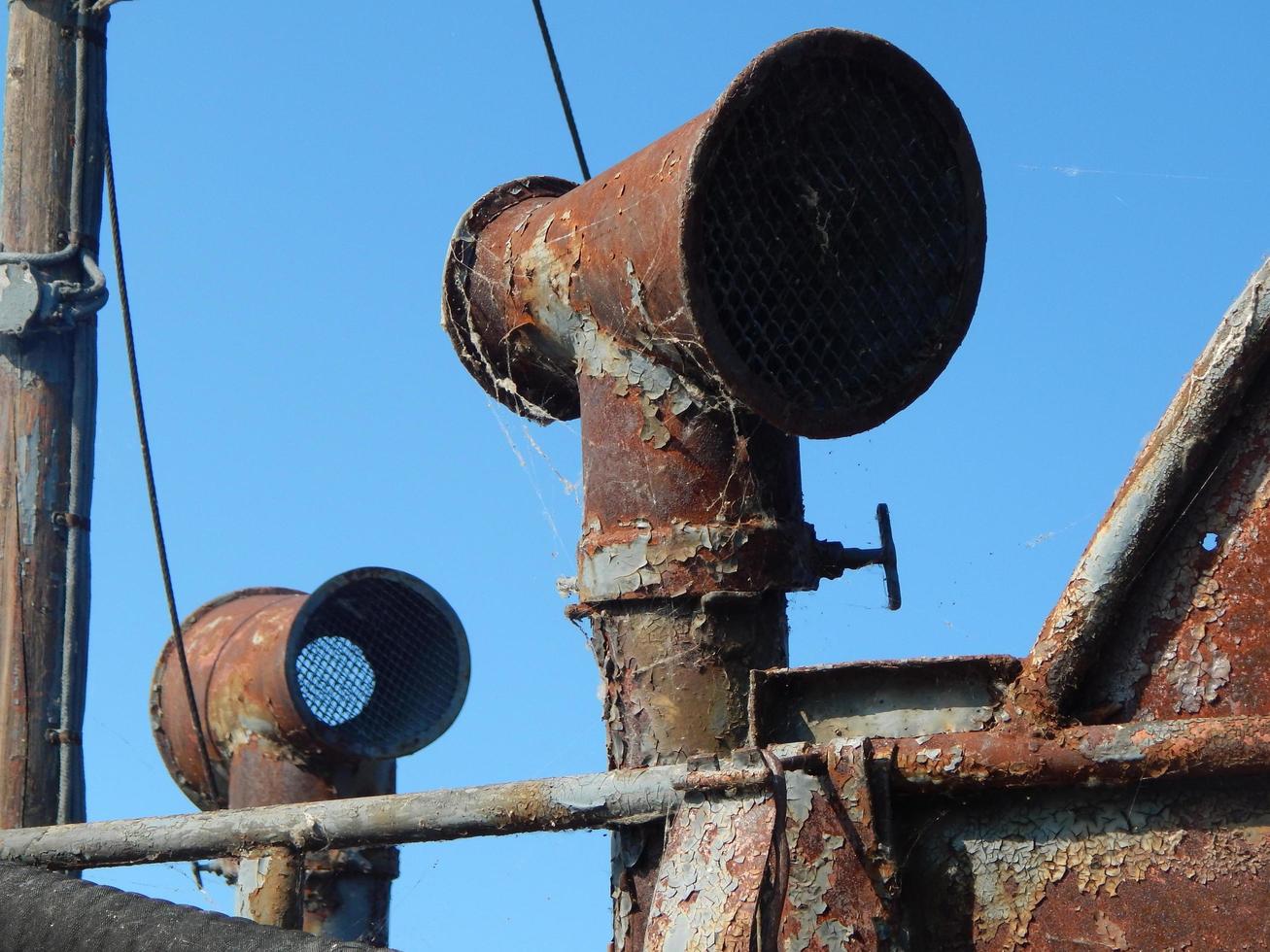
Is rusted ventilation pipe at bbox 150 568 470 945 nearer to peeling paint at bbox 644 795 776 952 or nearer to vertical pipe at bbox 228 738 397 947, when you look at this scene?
vertical pipe at bbox 228 738 397 947

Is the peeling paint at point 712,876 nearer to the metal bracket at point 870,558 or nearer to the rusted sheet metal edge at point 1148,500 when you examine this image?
the rusted sheet metal edge at point 1148,500

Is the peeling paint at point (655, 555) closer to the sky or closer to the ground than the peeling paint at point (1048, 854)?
closer to the sky

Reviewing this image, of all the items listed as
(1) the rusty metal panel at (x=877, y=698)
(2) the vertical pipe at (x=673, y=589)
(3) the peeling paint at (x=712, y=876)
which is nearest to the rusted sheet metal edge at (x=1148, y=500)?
(1) the rusty metal panel at (x=877, y=698)

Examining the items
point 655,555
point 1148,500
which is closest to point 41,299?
point 655,555

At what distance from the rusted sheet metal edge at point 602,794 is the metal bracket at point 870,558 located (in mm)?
1415

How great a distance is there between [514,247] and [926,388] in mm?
1037

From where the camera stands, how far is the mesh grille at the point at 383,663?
6781 millimetres

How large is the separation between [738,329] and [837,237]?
1.17 feet

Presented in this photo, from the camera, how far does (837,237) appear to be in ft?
11.7

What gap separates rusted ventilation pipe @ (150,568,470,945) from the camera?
6.59 meters

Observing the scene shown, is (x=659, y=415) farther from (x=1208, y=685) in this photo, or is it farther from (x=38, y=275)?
(x=38, y=275)

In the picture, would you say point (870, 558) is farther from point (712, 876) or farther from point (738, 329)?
point (712, 876)

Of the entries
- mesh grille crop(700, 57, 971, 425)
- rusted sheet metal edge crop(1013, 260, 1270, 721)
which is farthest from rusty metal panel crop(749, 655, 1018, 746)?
mesh grille crop(700, 57, 971, 425)

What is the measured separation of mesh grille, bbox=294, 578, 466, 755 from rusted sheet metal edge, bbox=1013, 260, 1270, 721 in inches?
197
